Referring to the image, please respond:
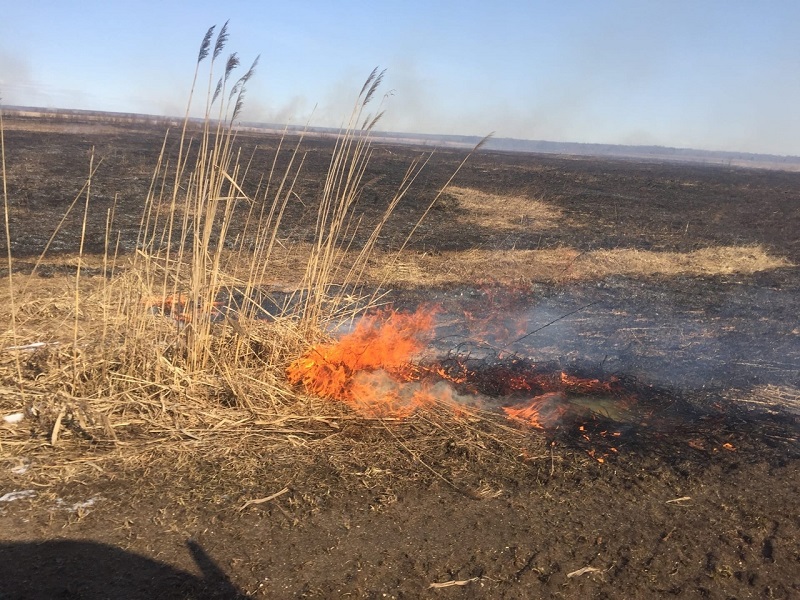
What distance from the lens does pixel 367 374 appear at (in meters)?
4.57

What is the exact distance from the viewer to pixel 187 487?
3246 millimetres

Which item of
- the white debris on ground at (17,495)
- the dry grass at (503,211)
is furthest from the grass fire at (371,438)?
the dry grass at (503,211)

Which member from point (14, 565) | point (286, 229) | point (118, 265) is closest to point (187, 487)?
point (14, 565)

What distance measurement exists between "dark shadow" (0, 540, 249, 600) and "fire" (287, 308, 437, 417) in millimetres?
1692

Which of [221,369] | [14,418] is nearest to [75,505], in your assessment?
[14,418]

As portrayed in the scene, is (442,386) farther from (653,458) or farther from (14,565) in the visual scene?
(14,565)

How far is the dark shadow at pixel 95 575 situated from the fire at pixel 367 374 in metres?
1.69

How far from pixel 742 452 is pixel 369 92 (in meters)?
3.30

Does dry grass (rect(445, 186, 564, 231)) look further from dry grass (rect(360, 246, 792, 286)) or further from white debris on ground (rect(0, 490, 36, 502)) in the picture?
white debris on ground (rect(0, 490, 36, 502))

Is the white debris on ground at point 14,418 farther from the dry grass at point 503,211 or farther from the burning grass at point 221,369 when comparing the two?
the dry grass at point 503,211

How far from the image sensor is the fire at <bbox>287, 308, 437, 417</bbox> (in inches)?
170

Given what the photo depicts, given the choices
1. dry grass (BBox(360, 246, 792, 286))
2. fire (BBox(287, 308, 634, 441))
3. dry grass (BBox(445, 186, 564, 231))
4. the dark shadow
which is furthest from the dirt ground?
dry grass (BBox(445, 186, 564, 231))

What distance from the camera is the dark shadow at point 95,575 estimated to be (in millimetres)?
2473

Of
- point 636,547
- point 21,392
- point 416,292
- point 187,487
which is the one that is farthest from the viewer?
point 416,292
